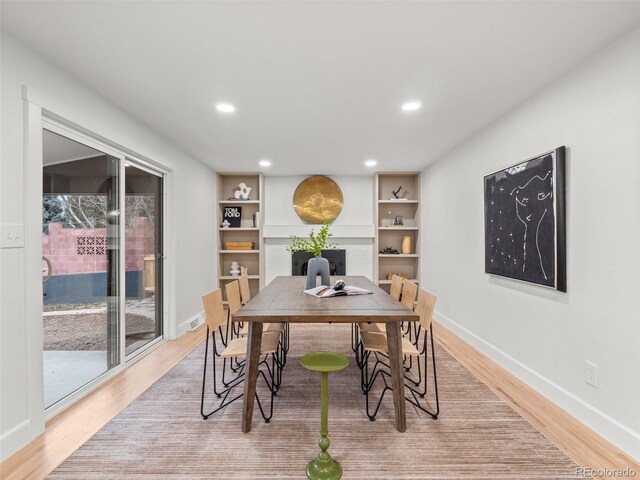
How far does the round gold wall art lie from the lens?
536 centimetres

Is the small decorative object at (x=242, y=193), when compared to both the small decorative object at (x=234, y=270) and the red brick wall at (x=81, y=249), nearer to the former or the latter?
the small decorative object at (x=234, y=270)

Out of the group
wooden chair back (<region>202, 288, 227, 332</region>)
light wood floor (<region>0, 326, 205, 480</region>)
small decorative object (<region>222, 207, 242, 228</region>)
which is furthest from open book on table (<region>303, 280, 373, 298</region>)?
small decorative object (<region>222, 207, 242, 228</region>)

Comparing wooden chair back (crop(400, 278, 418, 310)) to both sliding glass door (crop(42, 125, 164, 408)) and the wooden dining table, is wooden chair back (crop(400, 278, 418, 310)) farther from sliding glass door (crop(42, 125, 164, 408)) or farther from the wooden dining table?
sliding glass door (crop(42, 125, 164, 408))

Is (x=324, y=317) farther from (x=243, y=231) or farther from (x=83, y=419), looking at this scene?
(x=243, y=231)

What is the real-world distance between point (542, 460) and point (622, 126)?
1.89m

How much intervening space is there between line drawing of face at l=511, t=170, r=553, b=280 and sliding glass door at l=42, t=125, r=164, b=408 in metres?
3.39

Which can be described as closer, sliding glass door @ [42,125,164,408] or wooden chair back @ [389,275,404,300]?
sliding glass door @ [42,125,164,408]

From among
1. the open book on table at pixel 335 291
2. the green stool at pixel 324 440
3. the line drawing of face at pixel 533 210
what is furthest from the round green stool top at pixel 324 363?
the line drawing of face at pixel 533 210

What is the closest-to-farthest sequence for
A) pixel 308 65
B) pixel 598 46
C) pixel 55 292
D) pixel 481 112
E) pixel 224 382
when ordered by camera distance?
pixel 598 46, pixel 308 65, pixel 55 292, pixel 224 382, pixel 481 112

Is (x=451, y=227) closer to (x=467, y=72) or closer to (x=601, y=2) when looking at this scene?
(x=467, y=72)

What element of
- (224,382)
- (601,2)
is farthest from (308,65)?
(224,382)

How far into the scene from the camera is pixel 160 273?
3.53m

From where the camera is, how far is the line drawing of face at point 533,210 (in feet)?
7.35

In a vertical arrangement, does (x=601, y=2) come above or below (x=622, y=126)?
above
